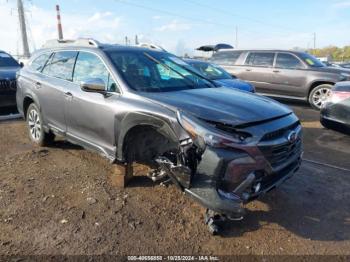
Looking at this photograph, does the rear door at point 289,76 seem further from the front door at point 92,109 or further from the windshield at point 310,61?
the front door at point 92,109

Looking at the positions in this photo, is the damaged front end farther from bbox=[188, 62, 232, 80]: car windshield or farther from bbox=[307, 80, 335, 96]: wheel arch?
bbox=[307, 80, 335, 96]: wheel arch

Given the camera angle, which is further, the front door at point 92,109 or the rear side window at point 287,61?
the rear side window at point 287,61

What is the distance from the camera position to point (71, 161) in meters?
5.17

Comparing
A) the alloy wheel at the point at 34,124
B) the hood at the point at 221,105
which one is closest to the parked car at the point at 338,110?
the hood at the point at 221,105

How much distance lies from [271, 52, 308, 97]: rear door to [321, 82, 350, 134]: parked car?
3.98 meters

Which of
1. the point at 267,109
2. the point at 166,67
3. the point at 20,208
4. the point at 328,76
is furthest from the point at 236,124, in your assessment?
the point at 328,76

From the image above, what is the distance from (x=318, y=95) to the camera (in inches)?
392

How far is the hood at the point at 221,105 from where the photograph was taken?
3186 millimetres

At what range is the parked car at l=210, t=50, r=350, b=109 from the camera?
982cm

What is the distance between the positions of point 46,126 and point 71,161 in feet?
2.49

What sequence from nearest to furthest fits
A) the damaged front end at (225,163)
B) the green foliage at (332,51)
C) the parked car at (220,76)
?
the damaged front end at (225,163) → the parked car at (220,76) → the green foliage at (332,51)

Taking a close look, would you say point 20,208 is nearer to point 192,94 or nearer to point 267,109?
point 192,94

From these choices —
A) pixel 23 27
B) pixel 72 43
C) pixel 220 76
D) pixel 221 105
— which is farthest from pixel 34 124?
pixel 23 27

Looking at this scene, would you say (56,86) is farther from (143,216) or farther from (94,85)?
(143,216)
